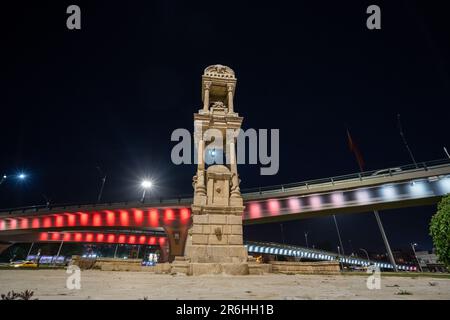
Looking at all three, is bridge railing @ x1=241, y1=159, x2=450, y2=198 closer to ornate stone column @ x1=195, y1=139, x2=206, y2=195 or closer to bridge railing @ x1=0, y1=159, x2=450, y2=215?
bridge railing @ x1=0, y1=159, x2=450, y2=215

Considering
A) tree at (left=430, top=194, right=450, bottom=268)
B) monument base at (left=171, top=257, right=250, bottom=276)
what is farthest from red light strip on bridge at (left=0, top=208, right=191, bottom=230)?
tree at (left=430, top=194, right=450, bottom=268)

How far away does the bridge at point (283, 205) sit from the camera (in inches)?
1199

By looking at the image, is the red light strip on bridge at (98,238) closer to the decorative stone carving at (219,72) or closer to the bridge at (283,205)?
the bridge at (283,205)

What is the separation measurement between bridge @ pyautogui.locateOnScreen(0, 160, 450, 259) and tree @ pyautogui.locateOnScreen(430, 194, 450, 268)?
2744cm

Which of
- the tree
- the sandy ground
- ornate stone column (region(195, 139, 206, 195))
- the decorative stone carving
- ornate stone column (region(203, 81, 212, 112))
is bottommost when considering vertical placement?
the sandy ground

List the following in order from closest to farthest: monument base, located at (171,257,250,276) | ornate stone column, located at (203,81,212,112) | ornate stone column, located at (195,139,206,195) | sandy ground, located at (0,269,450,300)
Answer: sandy ground, located at (0,269,450,300)
monument base, located at (171,257,250,276)
ornate stone column, located at (195,139,206,195)
ornate stone column, located at (203,81,212,112)

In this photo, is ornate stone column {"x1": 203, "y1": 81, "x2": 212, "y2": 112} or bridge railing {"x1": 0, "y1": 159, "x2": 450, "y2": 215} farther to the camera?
bridge railing {"x1": 0, "y1": 159, "x2": 450, "y2": 215}

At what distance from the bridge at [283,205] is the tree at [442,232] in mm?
27438

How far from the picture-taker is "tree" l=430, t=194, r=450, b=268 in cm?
711

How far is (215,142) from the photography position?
1616 centimetres

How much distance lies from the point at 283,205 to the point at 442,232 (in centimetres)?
3066
